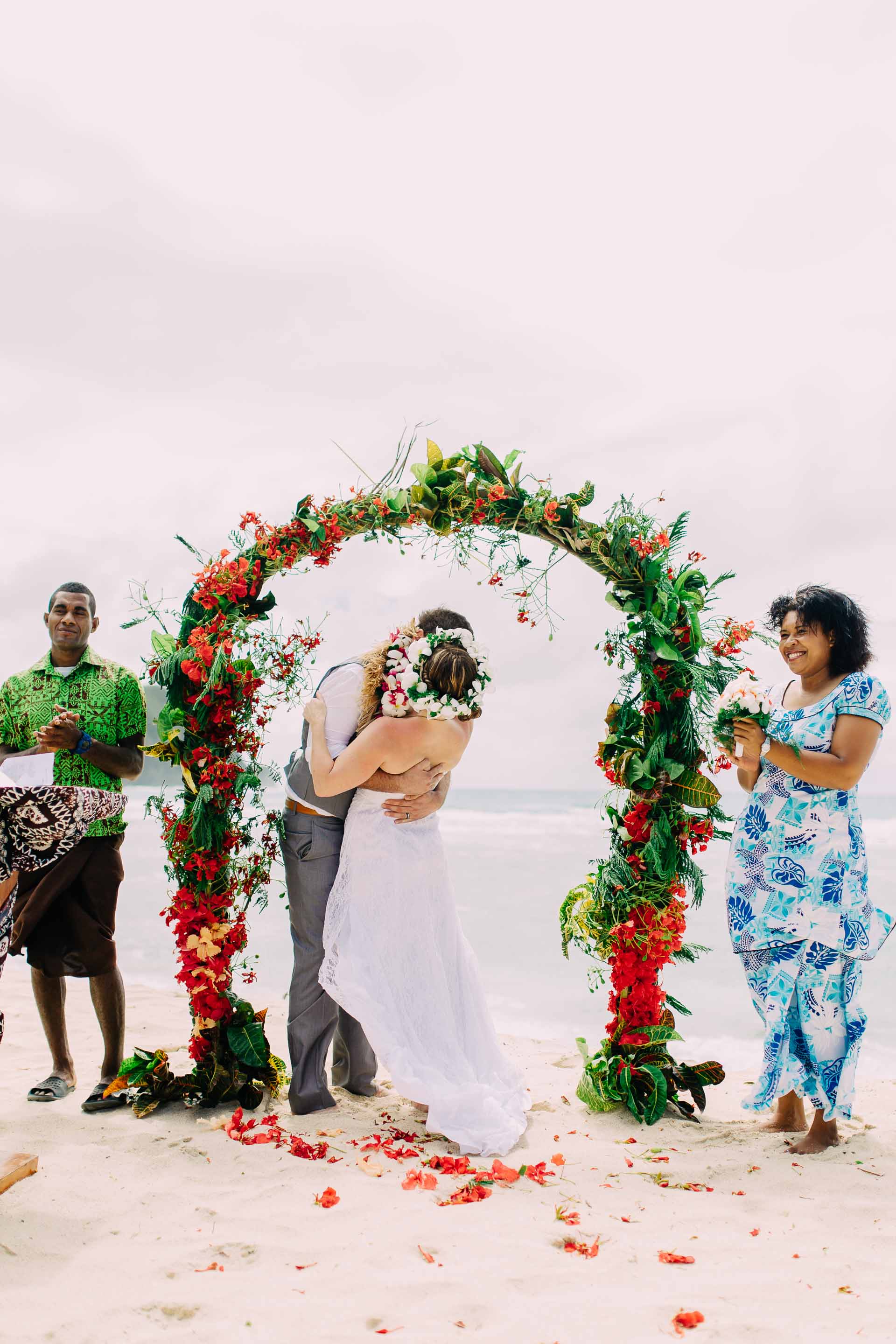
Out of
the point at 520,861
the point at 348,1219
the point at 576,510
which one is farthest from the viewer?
the point at 520,861

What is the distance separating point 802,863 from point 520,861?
14.5 metres

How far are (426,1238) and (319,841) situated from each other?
A: 6.00 feet

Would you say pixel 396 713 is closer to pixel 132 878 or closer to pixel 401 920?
pixel 401 920

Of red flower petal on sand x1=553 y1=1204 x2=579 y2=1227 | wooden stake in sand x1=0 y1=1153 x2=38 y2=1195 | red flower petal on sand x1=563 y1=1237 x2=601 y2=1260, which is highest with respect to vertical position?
wooden stake in sand x1=0 y1=1153 x2=38 y2=1195

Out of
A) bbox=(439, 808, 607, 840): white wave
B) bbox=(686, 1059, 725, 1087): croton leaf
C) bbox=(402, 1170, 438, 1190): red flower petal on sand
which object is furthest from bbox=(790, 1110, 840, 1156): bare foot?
bbox=(439, 808, 607, 840): white wave

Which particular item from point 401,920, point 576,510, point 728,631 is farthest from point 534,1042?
point 576,510

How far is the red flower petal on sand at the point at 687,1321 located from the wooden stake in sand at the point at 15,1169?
7.96 ft

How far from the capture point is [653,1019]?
15.4ft

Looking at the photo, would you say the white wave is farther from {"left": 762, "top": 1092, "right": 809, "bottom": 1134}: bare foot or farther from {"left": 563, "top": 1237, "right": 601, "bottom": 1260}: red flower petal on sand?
{"left": 563, "top": 1237, "right": 601, "bottom": 1260}: red flower petal on sand

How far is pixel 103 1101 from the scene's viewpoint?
14.7ft

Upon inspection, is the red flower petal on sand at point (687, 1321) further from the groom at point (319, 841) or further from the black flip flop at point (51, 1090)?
the black flip flop at point (51, 1090)

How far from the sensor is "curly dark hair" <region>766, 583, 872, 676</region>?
4.25 meters

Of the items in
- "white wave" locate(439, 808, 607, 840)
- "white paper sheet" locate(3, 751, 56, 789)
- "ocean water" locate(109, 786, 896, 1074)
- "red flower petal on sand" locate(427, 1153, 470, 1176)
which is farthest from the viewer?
"white wave" locate(439, 808, 607, 840)

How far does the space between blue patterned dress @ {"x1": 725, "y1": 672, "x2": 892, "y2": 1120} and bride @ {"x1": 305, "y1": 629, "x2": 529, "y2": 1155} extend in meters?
1.27
